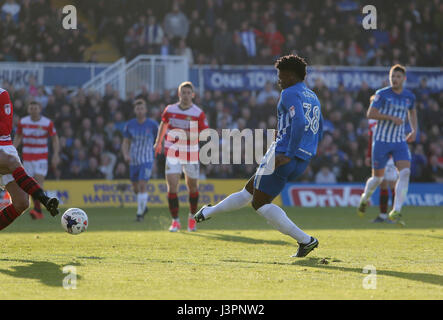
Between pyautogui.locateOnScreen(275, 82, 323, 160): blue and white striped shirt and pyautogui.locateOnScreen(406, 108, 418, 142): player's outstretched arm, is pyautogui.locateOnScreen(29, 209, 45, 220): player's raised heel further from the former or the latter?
pyautogui.locateOnScreen(275, 82, 323, 160): blue and white striped shirt

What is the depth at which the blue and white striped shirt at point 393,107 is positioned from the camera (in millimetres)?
12742

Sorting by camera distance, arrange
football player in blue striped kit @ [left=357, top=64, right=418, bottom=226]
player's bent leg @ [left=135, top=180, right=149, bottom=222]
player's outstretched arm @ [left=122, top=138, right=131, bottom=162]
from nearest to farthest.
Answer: football player in blue striped kit @ [left=357, top=64, right=418, bottom=226] < player's bent leg @ [left=135, top=180, right=149, bottom=222] < player's outstretched arm @ [left=122, top=138, right=131, bottom=162]

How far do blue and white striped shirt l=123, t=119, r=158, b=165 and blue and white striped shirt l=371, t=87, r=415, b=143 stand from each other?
4672mm

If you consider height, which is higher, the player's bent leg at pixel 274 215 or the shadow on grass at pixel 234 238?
the player's bent leg at pixel 274 215

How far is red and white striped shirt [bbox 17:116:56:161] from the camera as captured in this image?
48.2ft

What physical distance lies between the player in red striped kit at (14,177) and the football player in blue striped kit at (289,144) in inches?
90.1

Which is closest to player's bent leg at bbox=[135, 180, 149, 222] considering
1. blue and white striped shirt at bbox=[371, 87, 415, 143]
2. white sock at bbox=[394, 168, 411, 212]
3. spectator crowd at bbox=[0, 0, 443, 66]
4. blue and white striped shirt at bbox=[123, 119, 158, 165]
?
blue and white striped shirt at bbox=[123, 119, 158, 165]

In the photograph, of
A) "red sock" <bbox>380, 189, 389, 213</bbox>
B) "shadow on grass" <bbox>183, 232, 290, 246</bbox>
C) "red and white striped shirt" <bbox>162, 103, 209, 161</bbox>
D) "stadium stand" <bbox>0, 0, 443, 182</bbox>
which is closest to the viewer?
"shadow on grass" <bbox>183, 232, 290, 246</bbox>

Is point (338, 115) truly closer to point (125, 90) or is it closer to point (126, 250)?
point (125, 90)

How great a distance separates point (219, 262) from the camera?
775 cm

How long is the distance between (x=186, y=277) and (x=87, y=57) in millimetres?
17113

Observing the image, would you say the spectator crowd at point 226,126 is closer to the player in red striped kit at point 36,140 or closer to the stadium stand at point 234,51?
the stadium stand at point 234,51

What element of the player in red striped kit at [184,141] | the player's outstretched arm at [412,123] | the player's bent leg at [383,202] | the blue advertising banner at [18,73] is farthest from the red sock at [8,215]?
the blue advertising banner at [18,73]

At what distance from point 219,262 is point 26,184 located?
7.60ft
